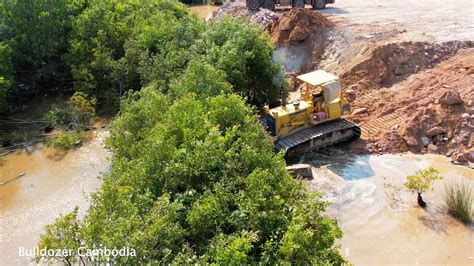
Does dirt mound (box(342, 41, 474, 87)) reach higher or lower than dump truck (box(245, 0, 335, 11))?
lower

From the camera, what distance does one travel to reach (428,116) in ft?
A: 58.4

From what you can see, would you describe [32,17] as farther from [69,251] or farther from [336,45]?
[69,251]

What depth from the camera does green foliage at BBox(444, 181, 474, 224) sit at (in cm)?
1390

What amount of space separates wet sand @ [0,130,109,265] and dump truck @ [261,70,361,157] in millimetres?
6886

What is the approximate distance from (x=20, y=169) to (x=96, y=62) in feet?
21.2

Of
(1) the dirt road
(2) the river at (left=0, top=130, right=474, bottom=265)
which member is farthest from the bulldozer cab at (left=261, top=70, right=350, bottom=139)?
(1) the dirt road

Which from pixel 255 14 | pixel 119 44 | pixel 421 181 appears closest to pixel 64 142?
pixel 119 44

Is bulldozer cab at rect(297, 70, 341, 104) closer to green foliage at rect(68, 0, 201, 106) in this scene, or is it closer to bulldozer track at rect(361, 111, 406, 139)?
bulldozer track at rect(361, 111, 406, 139)

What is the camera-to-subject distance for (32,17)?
76.4 feet

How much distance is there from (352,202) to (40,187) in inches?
451

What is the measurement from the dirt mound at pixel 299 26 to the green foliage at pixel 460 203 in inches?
480

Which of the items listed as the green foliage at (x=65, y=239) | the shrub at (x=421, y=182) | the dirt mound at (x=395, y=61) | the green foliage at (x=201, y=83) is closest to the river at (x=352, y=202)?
the shrub at (x=421, y=182)

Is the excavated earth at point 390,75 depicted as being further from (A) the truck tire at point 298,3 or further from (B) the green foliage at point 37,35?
(B) the green foliage at point 37,35

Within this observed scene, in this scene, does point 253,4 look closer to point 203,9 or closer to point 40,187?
point 203,9
